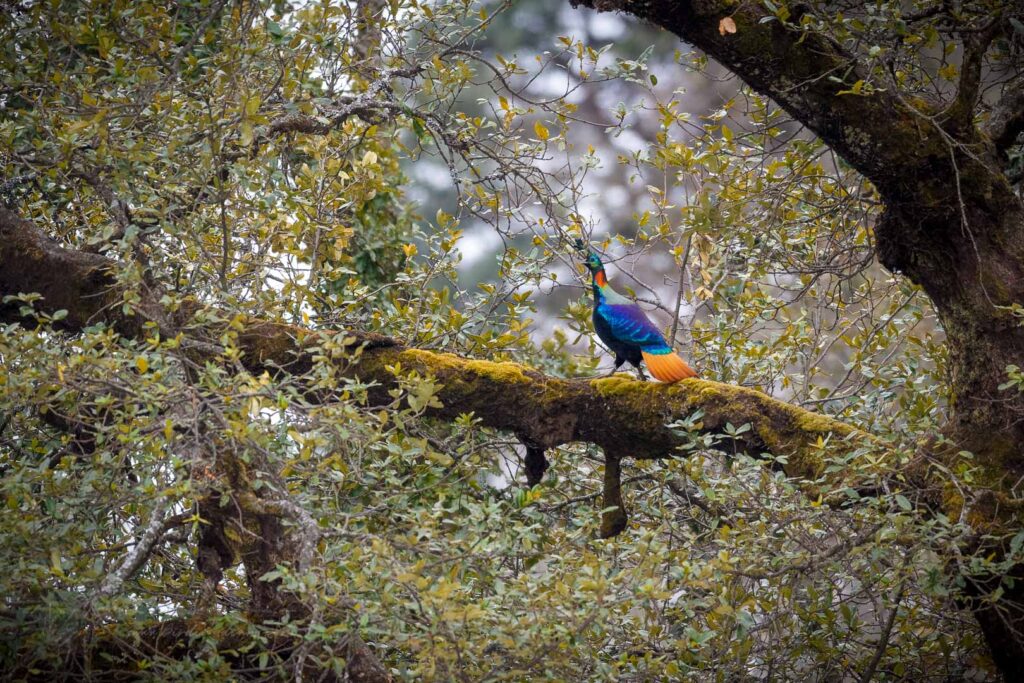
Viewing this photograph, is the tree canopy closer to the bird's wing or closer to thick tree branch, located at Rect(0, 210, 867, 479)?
thick tree branch, located at Rect(0, 210, 867, 479)

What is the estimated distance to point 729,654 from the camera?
11.3 feet

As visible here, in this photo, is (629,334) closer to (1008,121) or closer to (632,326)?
(632,326)

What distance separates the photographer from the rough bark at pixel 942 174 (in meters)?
3.55

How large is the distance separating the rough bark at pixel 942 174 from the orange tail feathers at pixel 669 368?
3.37 ft

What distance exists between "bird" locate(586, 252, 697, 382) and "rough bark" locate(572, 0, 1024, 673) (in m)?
1.10

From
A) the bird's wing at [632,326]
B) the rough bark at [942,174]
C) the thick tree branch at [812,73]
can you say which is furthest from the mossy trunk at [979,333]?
the bird's wing at [632,326]

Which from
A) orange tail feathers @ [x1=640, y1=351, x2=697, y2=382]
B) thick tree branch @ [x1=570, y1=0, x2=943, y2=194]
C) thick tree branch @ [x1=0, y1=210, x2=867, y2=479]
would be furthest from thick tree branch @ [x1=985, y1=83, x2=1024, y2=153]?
orange tail feathers @ [x1=640, y1=351, x2=697, y2=382]

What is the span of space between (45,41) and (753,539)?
3433 millimetres

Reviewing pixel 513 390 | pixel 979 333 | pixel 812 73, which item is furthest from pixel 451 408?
pixel 979 333

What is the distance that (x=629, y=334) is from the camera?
15.2ft

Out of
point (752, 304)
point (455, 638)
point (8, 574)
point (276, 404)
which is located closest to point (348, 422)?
point (276, 404)

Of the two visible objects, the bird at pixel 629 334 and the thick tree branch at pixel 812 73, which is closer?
the thick tree branch at pixel 812 73

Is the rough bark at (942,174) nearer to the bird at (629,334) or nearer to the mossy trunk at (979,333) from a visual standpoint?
the mossy trunk at (979,333)

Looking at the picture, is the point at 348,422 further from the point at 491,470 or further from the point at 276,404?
the point at 491,470
